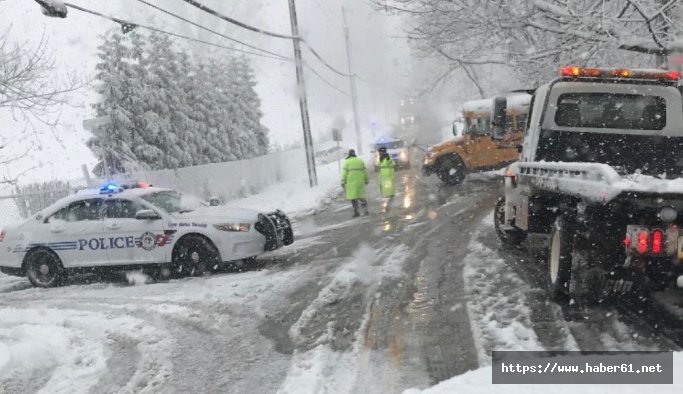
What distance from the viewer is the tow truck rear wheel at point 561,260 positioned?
17.4 feet

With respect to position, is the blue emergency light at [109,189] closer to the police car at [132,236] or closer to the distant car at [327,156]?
the police car at [132,236]

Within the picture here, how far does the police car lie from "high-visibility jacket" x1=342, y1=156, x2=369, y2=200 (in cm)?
473

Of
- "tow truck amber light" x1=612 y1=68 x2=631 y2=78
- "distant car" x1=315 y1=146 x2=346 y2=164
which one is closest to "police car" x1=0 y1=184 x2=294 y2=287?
"tow truck amber light" x1=612 y1=68 x2=631 y2=78

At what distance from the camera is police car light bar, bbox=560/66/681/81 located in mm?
6855

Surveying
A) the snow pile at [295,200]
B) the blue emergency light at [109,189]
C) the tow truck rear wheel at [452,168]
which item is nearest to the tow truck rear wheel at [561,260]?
the blue emergency light at [109,189]

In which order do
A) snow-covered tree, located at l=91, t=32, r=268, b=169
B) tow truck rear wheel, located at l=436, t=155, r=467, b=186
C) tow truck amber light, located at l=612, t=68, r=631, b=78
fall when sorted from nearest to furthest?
tow truck amber light, located at l=612, t=68, r=631, b=78
tow truck rear wheel, located at l=436, t=155, r=467, b=186
snow-covered tree, located at l=91, t=32, r=268, b=169

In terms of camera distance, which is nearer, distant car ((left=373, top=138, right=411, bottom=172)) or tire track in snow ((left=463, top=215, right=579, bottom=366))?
tire track in snow ((left=463, top=215, right=579, bottom=366))

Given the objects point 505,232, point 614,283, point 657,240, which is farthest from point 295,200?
point 657,240

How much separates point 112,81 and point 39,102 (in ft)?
31.2

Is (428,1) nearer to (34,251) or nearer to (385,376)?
(34,251)

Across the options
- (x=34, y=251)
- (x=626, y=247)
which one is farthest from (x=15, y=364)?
(x=626, y=247)

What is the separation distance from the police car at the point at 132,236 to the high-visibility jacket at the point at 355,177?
15.5 feet

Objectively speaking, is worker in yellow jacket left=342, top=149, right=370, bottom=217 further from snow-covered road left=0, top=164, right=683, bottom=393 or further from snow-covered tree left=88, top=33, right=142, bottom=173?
snow-covered tree left=88, top=33, right=142, bottom=173

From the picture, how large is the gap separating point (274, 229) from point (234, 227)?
717 mm
